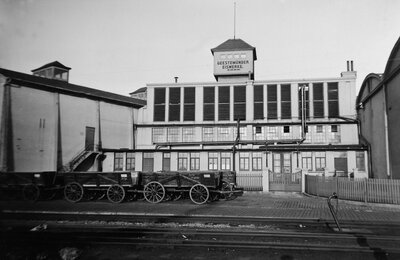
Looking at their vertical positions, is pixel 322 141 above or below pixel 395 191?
above

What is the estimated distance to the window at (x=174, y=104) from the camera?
43438 millimetres

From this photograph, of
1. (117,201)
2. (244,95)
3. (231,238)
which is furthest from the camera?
(244,95)

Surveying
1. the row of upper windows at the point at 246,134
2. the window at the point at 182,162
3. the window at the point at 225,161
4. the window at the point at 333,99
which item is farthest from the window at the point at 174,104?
→ the window at the point at 333,99

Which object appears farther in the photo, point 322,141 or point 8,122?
point 322,141

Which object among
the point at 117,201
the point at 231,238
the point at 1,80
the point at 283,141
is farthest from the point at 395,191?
the point at 1,80

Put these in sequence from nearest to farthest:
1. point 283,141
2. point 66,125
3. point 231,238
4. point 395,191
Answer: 1. point 231,238
2. point 395,191
3. point 66,125
4. point 283,141

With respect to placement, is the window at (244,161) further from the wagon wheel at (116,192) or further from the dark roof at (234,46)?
the dark roof at (234,46)

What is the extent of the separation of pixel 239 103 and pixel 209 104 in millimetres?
3940

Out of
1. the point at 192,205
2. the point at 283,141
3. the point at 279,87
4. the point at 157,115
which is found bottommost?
the point at 192,205

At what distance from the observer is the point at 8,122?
29.4 meters

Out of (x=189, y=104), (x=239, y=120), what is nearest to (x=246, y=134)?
(x=239, y=120)

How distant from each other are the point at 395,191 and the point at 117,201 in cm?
1430

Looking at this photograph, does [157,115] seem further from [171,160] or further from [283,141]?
[283,141]

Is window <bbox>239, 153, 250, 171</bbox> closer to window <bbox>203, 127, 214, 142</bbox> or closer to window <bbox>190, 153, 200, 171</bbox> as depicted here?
window <bbox>190, 153, 200, 171</bbox>
